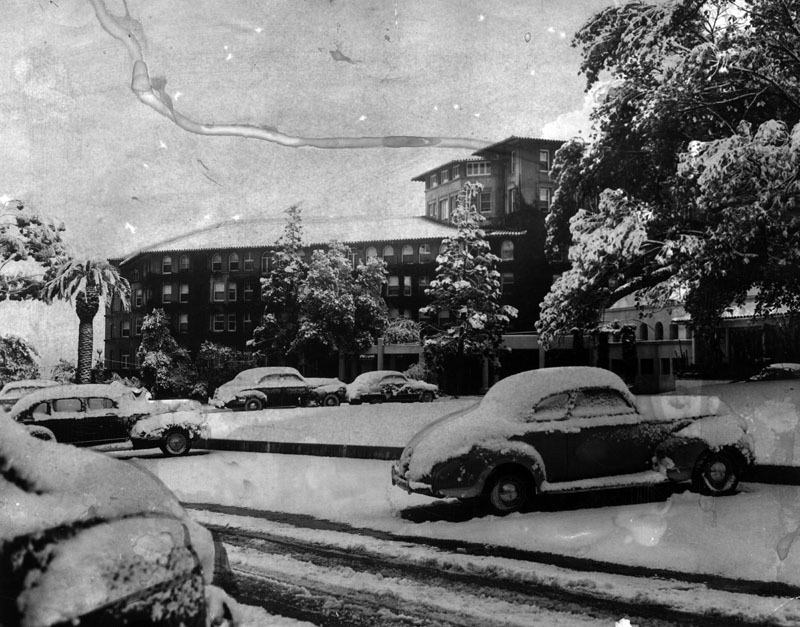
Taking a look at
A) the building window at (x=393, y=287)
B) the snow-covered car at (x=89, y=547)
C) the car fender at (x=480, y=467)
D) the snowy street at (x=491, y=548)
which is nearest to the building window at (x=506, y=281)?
the building window at (x=393, y=287)

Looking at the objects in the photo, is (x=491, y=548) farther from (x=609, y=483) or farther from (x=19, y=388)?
(x=19, y=388)

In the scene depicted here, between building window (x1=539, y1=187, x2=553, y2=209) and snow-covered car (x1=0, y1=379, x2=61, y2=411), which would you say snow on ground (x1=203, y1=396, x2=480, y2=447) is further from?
building window (x1=539, y1=187, x2=553, y2=209)

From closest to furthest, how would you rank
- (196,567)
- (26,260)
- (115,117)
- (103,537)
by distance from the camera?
(103,537) → (196,567) → (26,260) → (115,117)

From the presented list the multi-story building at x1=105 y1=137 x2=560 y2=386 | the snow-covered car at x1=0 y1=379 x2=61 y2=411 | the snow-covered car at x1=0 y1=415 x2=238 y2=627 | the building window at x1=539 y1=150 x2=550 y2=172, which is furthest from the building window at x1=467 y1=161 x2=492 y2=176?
the snow-covered car at x1=0 y1=415 x2=238 y2=627

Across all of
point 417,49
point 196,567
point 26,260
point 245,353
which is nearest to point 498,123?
point 417,49

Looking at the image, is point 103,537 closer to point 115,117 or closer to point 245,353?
point 245,353

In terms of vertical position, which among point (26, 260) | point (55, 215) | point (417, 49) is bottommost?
point (26, 260)

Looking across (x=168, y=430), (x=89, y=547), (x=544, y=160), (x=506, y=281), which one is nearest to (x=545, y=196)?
(x=544, y=160)
